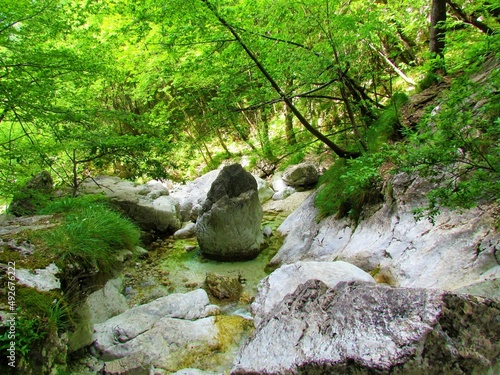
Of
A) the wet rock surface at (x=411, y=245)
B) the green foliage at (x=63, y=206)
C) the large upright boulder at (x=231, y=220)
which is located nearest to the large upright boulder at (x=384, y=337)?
the wet rock surface at (x=411, y=245)

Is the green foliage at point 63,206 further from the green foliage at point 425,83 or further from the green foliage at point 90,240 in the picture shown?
the green foliage at point 425,83

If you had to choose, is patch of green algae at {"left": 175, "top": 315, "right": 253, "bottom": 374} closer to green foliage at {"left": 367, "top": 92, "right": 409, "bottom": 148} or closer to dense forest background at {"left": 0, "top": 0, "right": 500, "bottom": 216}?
dense forest background at {"left": 0, "top": 0, "right": 500, "bottom": 216}

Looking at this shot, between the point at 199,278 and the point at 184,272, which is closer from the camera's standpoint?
the point at 199,278

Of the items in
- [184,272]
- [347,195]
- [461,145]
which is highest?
[461,145]

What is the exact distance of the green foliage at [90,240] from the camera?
3.34m

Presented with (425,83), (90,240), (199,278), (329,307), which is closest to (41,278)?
(90,240)

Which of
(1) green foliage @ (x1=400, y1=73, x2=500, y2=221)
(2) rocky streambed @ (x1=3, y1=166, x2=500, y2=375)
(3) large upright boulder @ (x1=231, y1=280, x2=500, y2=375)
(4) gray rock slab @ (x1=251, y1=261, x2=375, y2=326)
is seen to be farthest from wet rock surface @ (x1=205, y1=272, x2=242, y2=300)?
(1) green foliage @ (x1=400, y1=73, x2=500, y2=221)

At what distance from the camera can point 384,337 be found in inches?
92.8

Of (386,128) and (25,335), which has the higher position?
(25,335)

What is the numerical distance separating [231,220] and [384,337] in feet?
18.9

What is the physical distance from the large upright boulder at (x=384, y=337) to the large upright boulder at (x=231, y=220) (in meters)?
4.59

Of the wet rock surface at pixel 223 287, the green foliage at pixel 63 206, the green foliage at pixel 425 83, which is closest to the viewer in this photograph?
the green foliage at pixel 63 206

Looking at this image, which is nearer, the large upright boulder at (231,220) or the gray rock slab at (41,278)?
the gray rock slab at (41,278)

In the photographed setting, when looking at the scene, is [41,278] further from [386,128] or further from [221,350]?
[386,128]
